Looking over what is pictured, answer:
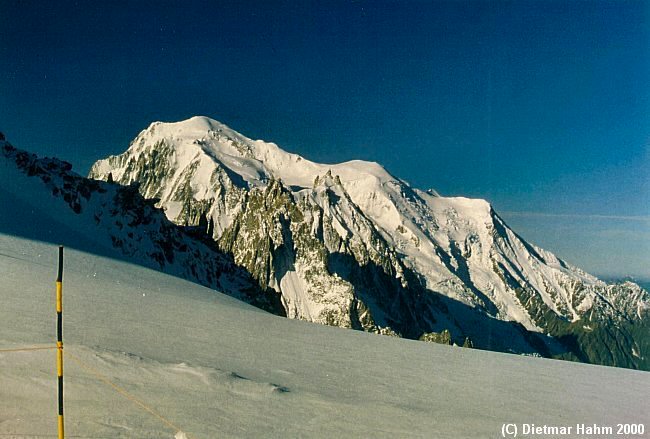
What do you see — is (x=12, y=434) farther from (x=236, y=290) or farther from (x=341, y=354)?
(x=236, y=290)

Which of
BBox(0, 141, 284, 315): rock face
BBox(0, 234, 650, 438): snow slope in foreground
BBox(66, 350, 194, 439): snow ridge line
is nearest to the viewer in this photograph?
BBox(66, 350, 194, 439): snow ridge line

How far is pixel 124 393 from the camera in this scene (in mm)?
6922

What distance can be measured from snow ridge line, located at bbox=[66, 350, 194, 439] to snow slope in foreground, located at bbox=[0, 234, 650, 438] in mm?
82

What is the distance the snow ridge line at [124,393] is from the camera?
6135mm

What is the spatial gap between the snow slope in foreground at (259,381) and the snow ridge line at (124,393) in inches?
3.2

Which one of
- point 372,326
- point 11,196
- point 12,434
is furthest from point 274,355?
point 372,326

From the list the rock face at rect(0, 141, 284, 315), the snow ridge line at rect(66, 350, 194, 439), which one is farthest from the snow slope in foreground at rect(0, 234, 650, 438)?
the rock face at rect(0, 141, 284, 315)

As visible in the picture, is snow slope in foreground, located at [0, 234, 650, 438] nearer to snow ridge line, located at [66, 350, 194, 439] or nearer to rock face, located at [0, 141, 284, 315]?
snow ridge line, located at [66, 350, 194, 439]

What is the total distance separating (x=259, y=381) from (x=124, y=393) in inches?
87.1

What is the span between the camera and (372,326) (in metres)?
163

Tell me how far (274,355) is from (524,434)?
5158 mm

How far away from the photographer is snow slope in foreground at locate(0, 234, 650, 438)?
21.2ft

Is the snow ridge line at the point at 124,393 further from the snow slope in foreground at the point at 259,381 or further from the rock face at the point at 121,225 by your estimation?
the rock face at the point at 121,225

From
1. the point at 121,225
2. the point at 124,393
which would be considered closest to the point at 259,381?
the point at 124,393
